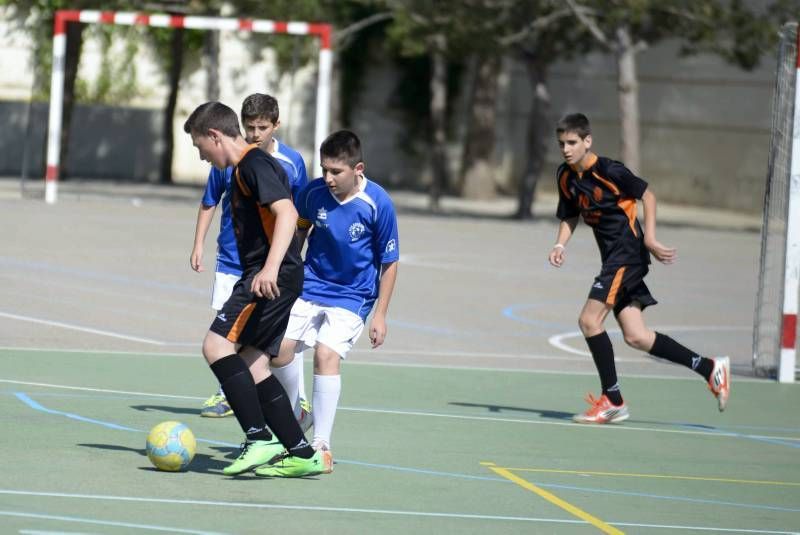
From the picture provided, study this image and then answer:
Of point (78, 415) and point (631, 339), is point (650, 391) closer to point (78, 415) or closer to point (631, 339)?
point (631, 339)

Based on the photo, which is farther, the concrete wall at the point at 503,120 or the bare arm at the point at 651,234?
the concrete wall at the point at 503,120

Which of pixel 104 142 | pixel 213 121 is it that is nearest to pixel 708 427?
pixel 213 121

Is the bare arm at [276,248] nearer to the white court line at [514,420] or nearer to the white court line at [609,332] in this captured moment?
the white court line at [514,420]

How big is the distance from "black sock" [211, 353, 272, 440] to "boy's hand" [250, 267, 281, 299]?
0.43 metres

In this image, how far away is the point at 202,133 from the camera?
23.6 feet

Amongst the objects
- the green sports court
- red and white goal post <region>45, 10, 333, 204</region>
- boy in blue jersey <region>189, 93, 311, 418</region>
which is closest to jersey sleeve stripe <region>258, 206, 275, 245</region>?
the green sports court

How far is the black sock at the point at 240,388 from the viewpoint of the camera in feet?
23.9

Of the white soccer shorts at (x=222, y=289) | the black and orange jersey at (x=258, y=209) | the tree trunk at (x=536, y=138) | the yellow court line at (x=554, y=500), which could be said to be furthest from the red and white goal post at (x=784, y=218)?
the tree trunk at (x=536, y=138)

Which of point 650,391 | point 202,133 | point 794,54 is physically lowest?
point 650,391

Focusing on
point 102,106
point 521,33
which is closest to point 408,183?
point 102,106

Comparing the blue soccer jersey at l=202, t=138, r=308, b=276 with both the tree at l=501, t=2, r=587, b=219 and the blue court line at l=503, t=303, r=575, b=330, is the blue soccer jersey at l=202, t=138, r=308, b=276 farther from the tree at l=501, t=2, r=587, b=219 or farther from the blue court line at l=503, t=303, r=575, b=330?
the tree at l=501, t=2, r=587, b=219

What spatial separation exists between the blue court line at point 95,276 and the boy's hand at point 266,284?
9.00 meters

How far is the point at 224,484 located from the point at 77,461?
825mm

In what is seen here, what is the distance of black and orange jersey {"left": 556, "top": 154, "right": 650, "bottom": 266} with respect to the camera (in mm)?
9938
